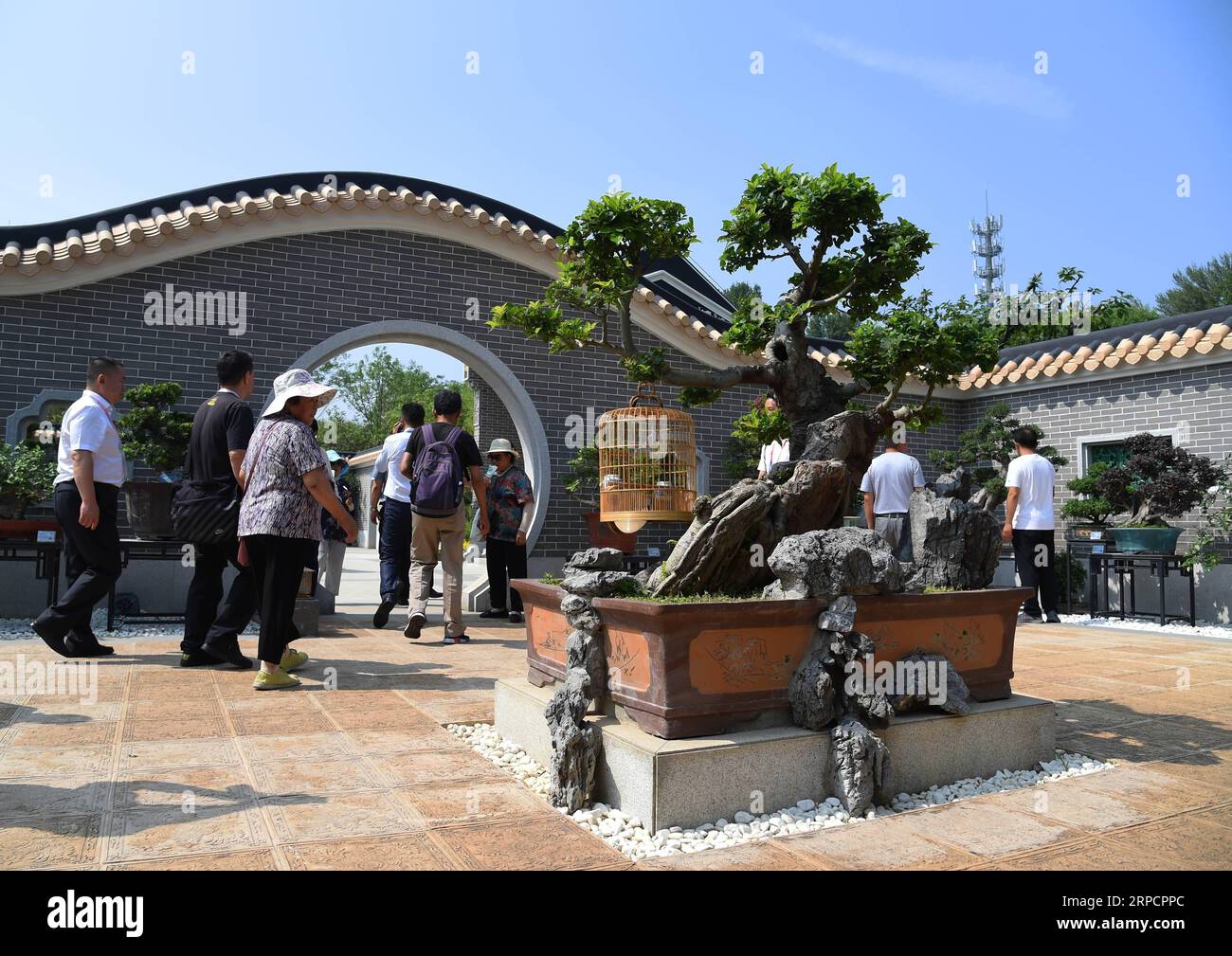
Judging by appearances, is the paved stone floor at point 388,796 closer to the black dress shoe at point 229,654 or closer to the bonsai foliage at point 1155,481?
the black dress shoe at point 229,654

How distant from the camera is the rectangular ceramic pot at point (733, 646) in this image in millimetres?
2725

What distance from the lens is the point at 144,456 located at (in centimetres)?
720

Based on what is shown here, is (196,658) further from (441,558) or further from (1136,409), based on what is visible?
(1136,409)

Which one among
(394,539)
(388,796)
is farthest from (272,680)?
(394,539)

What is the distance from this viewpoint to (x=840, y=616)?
2.93 metres

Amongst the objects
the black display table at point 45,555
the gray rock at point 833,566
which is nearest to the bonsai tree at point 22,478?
the black display table at point 45,555

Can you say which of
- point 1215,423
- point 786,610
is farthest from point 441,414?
point 1215,423

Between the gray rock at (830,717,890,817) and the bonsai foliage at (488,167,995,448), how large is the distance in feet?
4.79

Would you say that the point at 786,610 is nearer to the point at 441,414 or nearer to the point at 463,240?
the point at 441,414

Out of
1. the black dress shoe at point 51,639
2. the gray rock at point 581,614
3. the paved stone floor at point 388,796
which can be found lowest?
the paved stone floor at point 388,796

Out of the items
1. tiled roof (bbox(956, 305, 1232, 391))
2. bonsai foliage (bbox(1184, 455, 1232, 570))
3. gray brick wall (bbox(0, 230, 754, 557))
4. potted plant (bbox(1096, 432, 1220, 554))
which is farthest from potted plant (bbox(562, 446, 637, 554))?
bonsai foliage (bbox(1184, 455, 1232, 570))

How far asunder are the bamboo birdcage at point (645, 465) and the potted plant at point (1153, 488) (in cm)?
486

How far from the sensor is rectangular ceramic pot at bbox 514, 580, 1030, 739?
2.72 m

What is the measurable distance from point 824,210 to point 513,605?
5.42 meters
